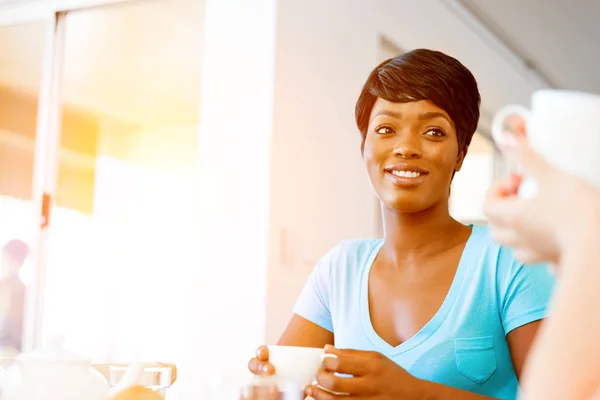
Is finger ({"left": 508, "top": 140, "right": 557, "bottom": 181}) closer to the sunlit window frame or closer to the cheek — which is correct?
the cheek

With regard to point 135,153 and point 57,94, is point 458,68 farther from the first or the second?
point 135,153

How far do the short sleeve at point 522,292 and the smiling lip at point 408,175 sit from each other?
17 cm

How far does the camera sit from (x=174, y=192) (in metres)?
4.73

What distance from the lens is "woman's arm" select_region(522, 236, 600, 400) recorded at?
16.7 inches

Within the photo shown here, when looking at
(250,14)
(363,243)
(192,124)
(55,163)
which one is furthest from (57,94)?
(363,243)

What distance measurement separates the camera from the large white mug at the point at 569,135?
0.49 m

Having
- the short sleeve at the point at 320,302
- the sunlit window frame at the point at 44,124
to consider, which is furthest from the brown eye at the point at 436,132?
the sunlit window frame at the point at 44,124

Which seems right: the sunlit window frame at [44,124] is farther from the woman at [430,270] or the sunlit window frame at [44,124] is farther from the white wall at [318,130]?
the woman at [430,270]

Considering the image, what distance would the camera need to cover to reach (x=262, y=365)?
0.93 meters

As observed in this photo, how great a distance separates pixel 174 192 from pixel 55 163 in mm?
1418

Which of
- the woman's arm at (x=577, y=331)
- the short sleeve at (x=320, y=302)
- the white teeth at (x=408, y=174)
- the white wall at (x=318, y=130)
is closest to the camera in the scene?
the woman's arm at (x=577, y=331)

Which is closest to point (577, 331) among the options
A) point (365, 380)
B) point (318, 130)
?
point (365, 380)

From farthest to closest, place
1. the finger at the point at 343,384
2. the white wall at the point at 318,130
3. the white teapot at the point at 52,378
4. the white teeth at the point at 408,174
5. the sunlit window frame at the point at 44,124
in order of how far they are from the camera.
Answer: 1. the sunlit window frame at the point at 44,124
2. the white wall at the point at 318,130
3. the white teeth at the point at 408,174
4. the finger at the point at 343,384
5. the white teapot at the point at 52,378

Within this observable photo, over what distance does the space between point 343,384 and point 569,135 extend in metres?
0.45
